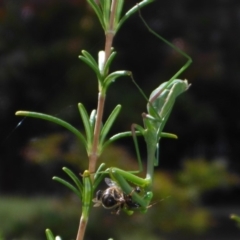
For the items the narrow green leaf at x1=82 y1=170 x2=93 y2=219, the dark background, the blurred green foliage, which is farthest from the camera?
the dark background

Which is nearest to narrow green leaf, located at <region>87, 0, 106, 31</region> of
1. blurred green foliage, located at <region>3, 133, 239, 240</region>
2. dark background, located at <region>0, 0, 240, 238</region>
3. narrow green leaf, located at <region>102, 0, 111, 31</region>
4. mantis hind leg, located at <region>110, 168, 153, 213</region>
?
narrow green leaf, located at <region>102, 0, 111, 31</region>

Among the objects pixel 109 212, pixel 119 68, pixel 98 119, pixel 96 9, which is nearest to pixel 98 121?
pixel 98 119

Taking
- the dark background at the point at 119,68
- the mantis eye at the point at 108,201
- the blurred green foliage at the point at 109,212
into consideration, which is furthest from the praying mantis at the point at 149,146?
the dark background at the point at 119,68

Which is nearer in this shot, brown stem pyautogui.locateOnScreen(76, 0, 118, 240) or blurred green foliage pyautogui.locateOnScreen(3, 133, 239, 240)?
brown stem pyautogui.locateOnScreen(76, 0, 118, 240)

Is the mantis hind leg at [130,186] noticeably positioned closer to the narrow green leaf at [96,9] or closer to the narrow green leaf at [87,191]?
the narrow green leaf at [87,191]

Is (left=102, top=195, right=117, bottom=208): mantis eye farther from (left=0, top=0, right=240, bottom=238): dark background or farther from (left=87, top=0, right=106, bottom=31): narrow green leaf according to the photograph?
(left=0, top=0, right=240, bottom=238): dark background

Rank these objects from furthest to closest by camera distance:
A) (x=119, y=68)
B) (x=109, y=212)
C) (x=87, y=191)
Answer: (x=119, y=68) < (x=109, y=212) < (x=87, y=191)

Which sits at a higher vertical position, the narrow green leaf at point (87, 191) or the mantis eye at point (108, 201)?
the narrow green leaf at point (87, 191)

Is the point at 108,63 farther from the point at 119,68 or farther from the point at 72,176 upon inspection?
the point at 119,68
